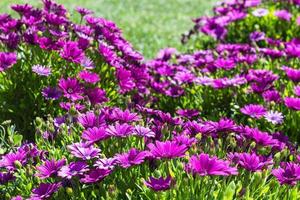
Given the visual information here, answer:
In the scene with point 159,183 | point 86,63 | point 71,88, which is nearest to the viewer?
point 159,183

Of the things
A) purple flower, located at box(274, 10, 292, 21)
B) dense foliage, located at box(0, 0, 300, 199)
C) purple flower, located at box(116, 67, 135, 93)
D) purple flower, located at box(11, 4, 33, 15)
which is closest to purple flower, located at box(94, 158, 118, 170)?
dense foliage, located at box(0, 0, 300, 199)

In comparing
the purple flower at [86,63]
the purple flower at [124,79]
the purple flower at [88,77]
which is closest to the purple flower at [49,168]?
the purple flower at [88,77]

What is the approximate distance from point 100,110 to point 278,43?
2.84 metres

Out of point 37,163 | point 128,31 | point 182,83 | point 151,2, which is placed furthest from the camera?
point 151,2

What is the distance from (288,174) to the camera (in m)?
2.81

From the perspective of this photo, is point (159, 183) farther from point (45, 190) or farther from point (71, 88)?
point (71, 88)

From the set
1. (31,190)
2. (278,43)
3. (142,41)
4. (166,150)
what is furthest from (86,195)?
(142,41)

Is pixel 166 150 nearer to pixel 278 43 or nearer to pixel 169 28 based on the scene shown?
pixel 278 43

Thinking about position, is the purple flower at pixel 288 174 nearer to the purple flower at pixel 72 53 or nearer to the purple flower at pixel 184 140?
the purple flower at pixel 184 140

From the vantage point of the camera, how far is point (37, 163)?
9.98 ft

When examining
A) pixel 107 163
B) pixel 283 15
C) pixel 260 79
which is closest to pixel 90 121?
pixel 107 163

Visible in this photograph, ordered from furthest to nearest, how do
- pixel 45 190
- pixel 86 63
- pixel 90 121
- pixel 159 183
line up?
1. pixel 86 63
2. pixel 90 121
3. pixel 45 190
4. pixel 159 183

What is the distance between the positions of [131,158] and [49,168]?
0.39m

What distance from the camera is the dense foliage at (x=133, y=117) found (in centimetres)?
275
